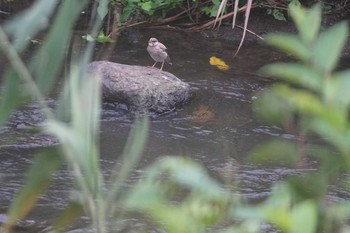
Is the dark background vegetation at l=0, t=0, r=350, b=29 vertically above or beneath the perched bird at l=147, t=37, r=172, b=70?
above

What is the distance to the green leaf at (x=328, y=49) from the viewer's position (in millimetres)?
698

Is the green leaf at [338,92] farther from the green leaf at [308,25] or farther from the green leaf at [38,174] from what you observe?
the green leaf at [38,174]

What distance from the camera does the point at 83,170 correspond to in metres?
0.87

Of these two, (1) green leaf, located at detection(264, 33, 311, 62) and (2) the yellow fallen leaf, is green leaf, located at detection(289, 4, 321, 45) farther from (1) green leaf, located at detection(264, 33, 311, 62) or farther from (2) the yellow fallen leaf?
(2) the yellow fallen leaf

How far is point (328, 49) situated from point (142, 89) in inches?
182

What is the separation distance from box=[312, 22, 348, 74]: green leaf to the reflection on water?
8.23ft

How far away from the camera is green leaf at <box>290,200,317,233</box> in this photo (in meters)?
0.68

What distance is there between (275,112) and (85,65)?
342mm

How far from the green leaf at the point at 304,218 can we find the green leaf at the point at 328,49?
0.13 m

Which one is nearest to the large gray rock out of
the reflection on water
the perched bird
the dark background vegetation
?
the reflection on water

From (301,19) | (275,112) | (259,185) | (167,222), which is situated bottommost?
(259,185)

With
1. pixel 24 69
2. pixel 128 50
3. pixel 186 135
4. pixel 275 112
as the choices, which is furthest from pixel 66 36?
pixel 128 50

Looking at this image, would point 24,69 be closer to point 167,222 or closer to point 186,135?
point 167,222

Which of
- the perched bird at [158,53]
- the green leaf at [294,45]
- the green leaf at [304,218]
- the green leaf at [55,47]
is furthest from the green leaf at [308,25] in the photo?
the perched bird at [158,53]
